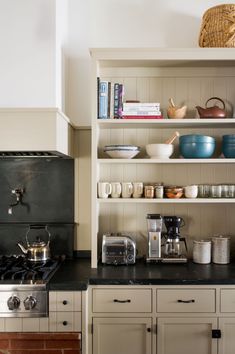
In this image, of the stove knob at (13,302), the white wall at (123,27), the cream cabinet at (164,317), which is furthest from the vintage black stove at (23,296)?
the white wall at (123,27)

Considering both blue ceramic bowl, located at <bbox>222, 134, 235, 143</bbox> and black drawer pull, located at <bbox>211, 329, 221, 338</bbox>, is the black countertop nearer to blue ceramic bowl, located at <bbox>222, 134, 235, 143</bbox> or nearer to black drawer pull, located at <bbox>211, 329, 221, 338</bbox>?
black drawer pull, located at <bbox>211, 329, 221, 338</bbox>

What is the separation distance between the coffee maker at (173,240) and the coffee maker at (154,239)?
6 cm

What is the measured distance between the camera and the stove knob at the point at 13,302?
6.14 feet

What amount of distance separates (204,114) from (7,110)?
1305 millimetres

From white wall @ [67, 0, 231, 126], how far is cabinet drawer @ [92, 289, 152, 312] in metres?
1.27

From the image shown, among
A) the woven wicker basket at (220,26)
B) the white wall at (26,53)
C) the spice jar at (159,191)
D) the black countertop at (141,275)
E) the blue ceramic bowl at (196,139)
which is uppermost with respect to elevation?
the woven wicker basket at (220,26)

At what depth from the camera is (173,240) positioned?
243cm

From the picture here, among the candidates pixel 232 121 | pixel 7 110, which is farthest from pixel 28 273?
pixel 232 121

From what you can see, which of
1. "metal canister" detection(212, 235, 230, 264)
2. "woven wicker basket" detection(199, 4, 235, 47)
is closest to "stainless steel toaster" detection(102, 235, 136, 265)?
"metal canister" detection(212, 235, 230, 264)

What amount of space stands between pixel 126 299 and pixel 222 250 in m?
0.80

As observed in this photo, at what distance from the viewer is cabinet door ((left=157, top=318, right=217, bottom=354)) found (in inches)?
80.0

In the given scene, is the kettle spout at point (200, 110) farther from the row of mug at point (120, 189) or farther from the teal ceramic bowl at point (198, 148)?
the row of mug at point (120, 189)

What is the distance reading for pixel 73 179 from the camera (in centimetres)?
259

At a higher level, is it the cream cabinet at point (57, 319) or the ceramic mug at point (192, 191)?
the ceramic mug at point (192, 191)
